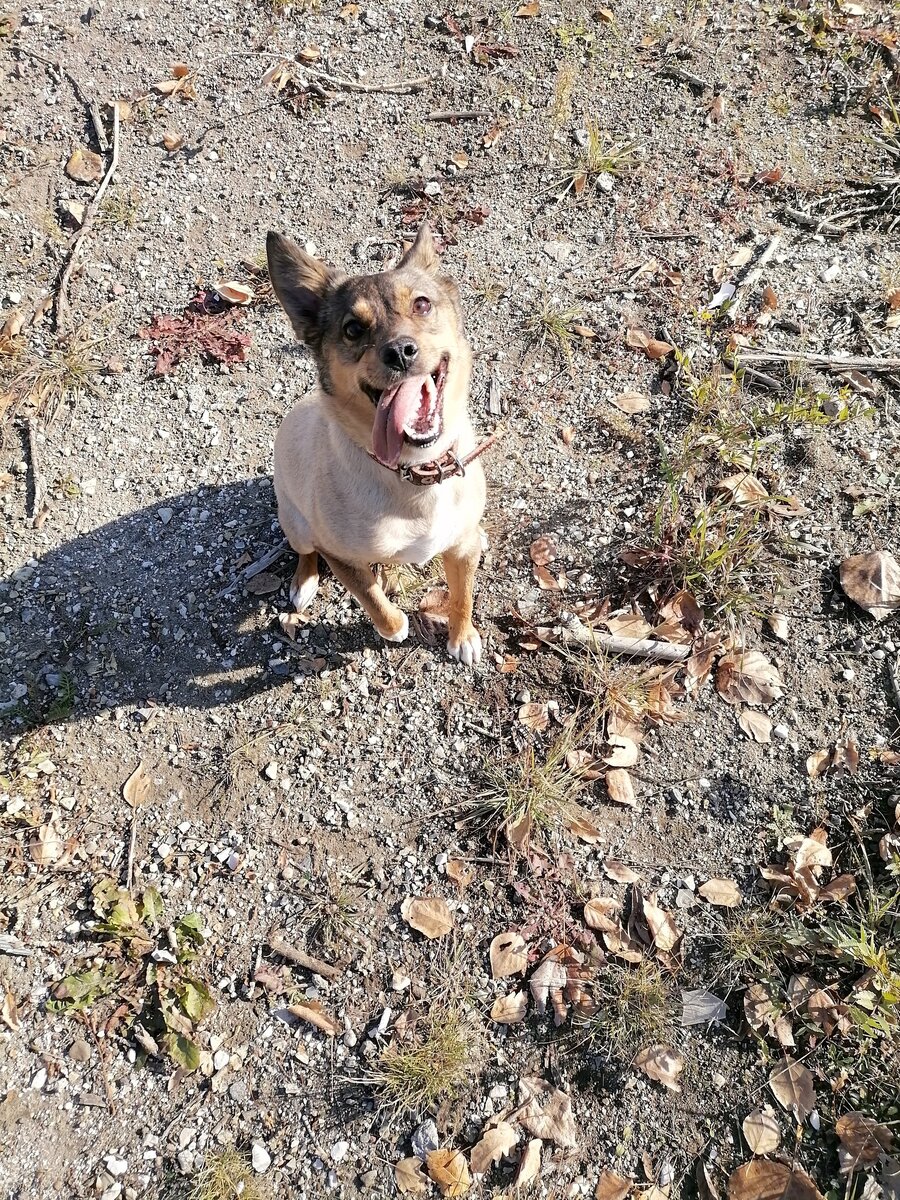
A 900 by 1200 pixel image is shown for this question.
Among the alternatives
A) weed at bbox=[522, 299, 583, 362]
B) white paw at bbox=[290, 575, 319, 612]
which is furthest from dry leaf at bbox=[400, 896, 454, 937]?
weed at bbox=[522, 299, 583, 362]

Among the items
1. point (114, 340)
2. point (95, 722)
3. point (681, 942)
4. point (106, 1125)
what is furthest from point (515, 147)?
point (106, 1125)

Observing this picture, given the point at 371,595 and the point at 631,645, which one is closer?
the point at 371,595

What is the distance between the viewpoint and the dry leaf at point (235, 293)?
16.2 ft

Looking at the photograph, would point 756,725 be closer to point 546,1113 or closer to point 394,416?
point 546,1113

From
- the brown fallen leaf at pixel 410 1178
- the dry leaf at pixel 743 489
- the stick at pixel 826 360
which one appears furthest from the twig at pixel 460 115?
the brown fallen leaf at pixel 410 1178

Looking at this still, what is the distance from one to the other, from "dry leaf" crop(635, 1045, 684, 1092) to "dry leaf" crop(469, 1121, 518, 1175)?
55 cm

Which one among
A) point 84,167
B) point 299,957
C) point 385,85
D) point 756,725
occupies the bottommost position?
point 299,957

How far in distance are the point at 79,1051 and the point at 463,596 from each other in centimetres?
249

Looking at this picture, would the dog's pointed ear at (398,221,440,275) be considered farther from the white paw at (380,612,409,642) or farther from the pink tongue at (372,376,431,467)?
the white paw at (380,612,409,642)

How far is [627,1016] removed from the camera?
2.98 m

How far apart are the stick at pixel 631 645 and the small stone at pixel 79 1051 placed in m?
2.70

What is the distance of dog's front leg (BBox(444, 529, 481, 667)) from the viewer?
345 centimetres

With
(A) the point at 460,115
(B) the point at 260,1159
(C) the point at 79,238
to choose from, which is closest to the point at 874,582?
(B) the point at 260,1159

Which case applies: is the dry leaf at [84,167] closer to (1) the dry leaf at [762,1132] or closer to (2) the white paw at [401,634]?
(2) the white paw at [401,634]
